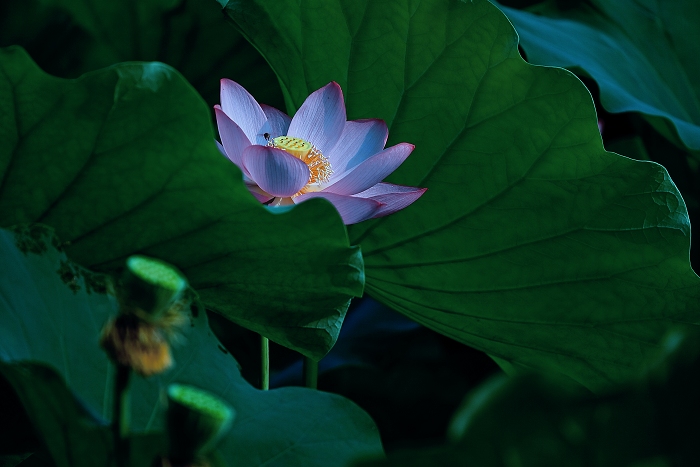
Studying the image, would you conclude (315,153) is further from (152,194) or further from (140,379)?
(140,379)

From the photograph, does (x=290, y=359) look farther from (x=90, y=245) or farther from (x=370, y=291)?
(x=90, y=245)

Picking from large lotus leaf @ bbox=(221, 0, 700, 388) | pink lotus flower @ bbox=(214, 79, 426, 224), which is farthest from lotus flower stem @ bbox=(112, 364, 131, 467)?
large lotus leaf @ bbox=(221, 0, 700, 388)

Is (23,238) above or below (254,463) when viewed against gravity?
above

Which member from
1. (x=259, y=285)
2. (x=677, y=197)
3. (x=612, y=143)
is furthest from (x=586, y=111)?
(x=612, y=143)

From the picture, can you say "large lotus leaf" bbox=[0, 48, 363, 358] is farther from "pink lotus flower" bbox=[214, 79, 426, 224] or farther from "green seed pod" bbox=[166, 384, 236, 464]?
"green seed pod" bbox=[166, 384, 236, 464]

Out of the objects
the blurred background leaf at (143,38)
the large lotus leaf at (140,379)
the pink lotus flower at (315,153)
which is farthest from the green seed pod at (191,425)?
the blurred background leaf at (143,38)

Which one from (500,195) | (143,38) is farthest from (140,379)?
(143,38)
